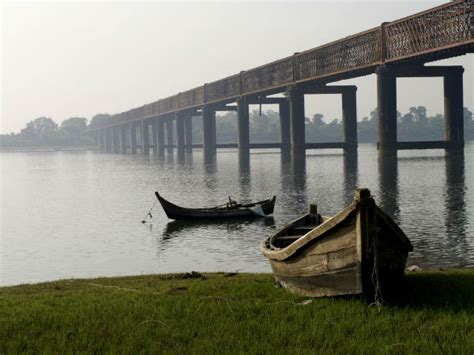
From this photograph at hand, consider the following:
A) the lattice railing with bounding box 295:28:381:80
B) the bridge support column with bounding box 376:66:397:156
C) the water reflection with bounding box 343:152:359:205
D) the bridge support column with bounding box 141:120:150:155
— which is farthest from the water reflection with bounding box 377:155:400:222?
the bridge support column with bounding box 141:120:150:155

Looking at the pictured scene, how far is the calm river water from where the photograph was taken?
2321 centimetres

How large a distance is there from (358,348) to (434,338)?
1198mm

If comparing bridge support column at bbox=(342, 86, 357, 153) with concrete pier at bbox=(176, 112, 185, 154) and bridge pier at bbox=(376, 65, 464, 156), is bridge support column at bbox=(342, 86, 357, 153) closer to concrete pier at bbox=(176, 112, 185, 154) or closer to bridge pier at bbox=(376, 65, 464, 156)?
bridge pier at bbox=(376, 65, 464, 156)

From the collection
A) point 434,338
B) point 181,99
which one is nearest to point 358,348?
point 434,338

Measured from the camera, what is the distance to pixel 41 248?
28.5 meters

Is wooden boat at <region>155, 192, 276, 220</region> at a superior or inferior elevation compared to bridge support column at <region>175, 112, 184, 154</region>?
inferior

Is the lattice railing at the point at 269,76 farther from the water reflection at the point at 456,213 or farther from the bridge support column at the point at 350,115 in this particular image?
the water reflection at the point at 456,213

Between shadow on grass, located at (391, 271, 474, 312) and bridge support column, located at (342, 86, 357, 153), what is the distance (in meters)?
Answer: 88.7

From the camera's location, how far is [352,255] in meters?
11.5

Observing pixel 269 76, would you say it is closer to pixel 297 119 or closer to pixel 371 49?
pixel 297 119

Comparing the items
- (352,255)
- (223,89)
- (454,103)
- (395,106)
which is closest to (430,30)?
(395,106)

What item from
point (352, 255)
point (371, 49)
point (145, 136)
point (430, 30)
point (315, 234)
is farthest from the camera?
point (145, 136)

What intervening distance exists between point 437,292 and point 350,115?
3584 inches

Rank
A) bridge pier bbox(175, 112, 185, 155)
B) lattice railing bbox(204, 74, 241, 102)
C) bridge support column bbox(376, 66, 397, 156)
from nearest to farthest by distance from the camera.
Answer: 1. bridge support column bbox(376, 66, 397, 156)
2. lattice railing bbox(204, 74, 241, 102)
3. bridge pier bbox(175, 112, 185, 155)
